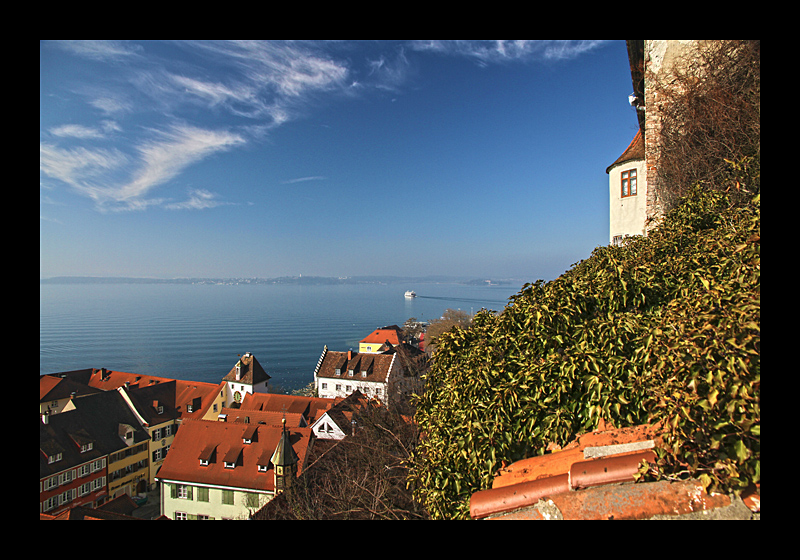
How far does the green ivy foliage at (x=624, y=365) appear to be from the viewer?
208cm

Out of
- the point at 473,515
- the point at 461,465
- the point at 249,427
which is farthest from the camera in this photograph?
the point at 249,427

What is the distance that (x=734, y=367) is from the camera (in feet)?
6.63

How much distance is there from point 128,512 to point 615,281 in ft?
76.2

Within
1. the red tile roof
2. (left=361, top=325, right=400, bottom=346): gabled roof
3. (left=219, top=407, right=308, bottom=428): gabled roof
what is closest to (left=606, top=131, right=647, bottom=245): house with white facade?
the red tile roof

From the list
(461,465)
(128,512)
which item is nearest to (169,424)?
(128,512)

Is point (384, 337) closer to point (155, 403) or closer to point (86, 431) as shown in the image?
point (155, 403)

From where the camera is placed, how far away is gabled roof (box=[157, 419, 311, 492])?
1602 cm

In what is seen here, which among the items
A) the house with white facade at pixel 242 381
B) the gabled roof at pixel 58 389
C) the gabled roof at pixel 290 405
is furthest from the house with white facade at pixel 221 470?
the gabled roof at pixel 58 389

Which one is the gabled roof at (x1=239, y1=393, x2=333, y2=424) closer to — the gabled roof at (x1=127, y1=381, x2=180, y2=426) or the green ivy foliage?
the gabled roof at (x1=127, y1=381, x2=180, y2=426)

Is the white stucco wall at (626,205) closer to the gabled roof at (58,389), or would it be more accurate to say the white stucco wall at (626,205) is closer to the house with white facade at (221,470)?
the house with white facade at (221,470)

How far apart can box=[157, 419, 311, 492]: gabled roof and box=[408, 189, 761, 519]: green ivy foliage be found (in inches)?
536
